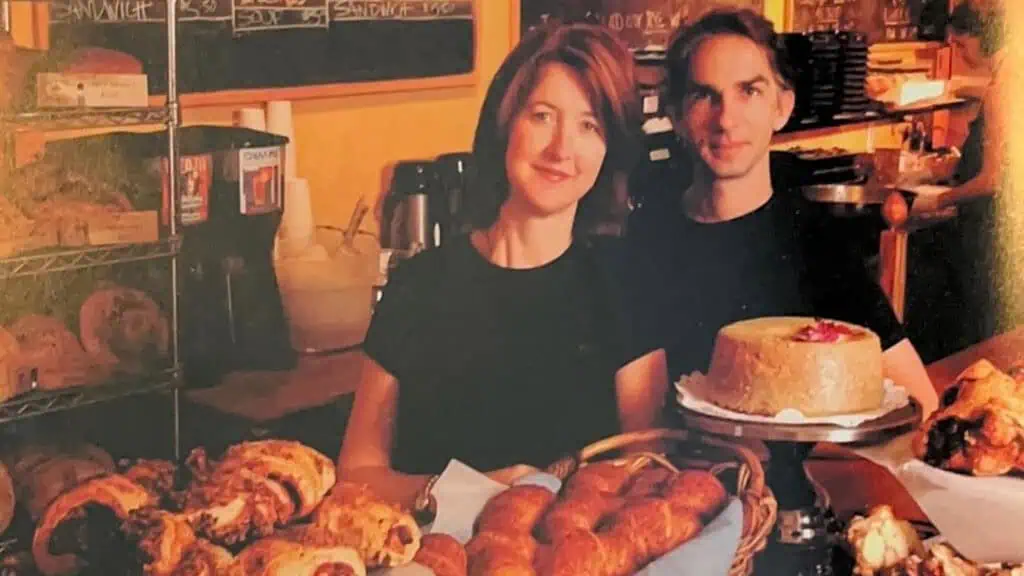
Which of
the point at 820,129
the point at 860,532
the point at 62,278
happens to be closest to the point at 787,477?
the point at 860,532

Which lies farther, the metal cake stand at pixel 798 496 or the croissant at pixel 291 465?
the metal cake stand at pixel 798 496

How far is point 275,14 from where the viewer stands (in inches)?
50.5

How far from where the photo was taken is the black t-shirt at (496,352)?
1386 millimetres

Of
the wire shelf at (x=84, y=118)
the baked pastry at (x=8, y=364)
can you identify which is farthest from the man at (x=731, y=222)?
the baked pastry at (x=8, y=364)

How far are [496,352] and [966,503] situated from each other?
0.57 meters

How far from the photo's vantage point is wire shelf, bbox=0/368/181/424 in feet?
4.09

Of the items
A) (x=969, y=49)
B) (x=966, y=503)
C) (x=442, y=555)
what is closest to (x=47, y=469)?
(x=442, y=555)

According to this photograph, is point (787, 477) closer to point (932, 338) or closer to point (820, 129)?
point (932, 338)

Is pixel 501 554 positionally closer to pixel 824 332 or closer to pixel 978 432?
pixel 824 332

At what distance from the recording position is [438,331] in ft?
4.56

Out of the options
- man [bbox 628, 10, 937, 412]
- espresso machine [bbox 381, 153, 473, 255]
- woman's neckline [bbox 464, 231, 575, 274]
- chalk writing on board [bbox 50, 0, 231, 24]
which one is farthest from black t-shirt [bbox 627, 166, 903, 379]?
chalk writing on board [bbox 50, 0, 231, 24]

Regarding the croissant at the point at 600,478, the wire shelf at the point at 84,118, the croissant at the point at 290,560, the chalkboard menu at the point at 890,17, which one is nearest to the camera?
the wire shelf at the point at 84,118

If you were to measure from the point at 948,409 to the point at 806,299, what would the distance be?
21cm

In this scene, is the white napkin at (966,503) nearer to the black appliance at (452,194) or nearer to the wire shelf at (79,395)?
the black appliance at (452,194)
